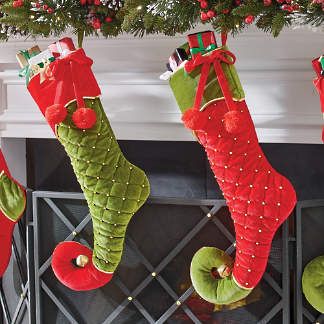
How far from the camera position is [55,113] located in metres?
1.34

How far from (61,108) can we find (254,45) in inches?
20.0

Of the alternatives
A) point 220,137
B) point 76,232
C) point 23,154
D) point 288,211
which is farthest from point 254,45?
point 23,154

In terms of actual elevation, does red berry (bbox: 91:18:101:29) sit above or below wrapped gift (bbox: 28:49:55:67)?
above

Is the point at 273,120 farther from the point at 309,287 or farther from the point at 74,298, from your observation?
the point at 74,298

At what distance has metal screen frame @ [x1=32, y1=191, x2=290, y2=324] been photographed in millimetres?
1490

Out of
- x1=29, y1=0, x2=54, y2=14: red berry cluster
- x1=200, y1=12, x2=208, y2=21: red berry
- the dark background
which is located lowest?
the dark background

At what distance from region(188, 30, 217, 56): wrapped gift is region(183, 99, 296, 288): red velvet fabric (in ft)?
0.38

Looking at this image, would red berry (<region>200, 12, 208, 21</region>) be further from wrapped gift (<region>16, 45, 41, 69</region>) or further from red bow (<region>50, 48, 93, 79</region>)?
wrapped gift (<region>16, 45, 41, 69</region>)

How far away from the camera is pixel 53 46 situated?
1.44m

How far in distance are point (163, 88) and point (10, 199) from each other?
0.52m

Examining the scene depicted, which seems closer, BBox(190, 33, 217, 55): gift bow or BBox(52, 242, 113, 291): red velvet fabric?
BBox(190, 33, 217, 55): gift bow

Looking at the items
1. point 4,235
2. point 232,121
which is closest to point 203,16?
point 232,121

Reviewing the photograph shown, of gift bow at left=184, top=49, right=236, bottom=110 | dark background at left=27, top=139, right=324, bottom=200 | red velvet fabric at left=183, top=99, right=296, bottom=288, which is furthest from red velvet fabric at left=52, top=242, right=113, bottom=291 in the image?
gift bow at left=184, top=49, right=236, bottom=110

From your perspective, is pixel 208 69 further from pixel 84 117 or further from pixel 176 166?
pixel 176 166
